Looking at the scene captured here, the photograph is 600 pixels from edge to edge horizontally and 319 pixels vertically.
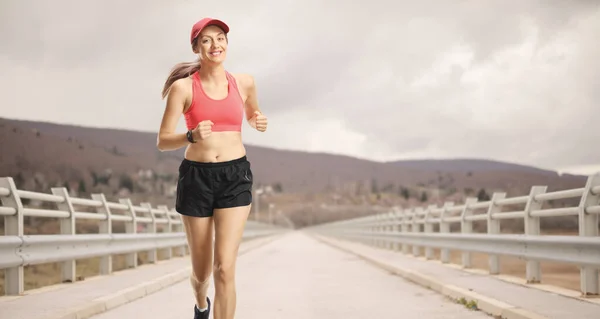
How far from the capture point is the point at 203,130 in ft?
17.0

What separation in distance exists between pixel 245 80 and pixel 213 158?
73cm

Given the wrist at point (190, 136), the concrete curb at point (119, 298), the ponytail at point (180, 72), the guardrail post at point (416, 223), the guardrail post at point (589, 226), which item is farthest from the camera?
the guardrail post at point (416, 223)

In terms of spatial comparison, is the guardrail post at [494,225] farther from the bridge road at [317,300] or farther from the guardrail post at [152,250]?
the guardrail post at [152,250]

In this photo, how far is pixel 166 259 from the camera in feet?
62.8

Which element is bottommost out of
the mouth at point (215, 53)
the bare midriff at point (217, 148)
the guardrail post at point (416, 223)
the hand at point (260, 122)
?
the guardrail post at point (416, 223)

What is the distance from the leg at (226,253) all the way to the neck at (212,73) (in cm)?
92

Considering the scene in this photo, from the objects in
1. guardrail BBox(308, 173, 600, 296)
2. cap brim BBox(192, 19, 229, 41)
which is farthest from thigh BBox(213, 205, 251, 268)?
guardrail BBox(308, 173, 600, 296)

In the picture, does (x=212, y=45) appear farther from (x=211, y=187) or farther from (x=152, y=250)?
(x=152, y=250)

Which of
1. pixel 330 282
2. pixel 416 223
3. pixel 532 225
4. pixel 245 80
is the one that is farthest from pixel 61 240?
pixel 416 223

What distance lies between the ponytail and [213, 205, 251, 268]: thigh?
100 centimetres

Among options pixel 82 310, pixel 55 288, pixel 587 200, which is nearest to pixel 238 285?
pixel 55 288

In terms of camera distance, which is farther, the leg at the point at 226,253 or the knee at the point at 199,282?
the knee at the point at 199,282

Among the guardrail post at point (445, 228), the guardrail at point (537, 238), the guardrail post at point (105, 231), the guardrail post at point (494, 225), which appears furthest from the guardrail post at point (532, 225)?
the guardrail post at point (105, 231)

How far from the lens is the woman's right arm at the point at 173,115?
555cm
